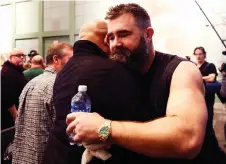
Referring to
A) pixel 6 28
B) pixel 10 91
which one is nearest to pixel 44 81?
pixel 10 91

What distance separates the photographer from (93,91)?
1130 millimetres

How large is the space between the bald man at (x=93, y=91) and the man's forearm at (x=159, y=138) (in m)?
0.13

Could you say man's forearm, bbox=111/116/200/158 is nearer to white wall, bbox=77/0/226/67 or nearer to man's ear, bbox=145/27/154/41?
man's ear, bbox=145/27/154/41

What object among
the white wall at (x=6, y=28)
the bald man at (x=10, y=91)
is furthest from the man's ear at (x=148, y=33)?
the white wall at (x=6, y=28)

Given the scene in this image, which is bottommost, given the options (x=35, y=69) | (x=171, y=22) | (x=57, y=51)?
(x=35, y=69)

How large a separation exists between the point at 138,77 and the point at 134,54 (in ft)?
0.52

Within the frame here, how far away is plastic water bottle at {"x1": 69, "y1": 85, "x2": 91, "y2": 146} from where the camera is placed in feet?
3.55

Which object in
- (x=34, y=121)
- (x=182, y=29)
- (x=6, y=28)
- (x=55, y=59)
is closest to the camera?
(x=34, y=121)

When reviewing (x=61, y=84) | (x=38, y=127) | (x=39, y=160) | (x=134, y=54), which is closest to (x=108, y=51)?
(x=134, y=54)

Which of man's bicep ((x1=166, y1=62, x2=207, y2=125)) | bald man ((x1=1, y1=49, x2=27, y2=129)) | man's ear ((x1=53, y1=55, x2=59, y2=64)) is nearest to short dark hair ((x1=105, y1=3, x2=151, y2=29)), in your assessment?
man's bicep ((x1=166, y1=62, x2=207, y2=125))

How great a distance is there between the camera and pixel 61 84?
128cm

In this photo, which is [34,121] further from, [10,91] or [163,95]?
[163,95]

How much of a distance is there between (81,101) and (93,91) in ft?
0.19

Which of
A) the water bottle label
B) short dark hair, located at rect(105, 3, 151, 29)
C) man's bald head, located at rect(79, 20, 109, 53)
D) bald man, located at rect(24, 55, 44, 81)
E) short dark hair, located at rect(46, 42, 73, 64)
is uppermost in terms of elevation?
short dark hair, located at rect(105, 3, 151, 29)
